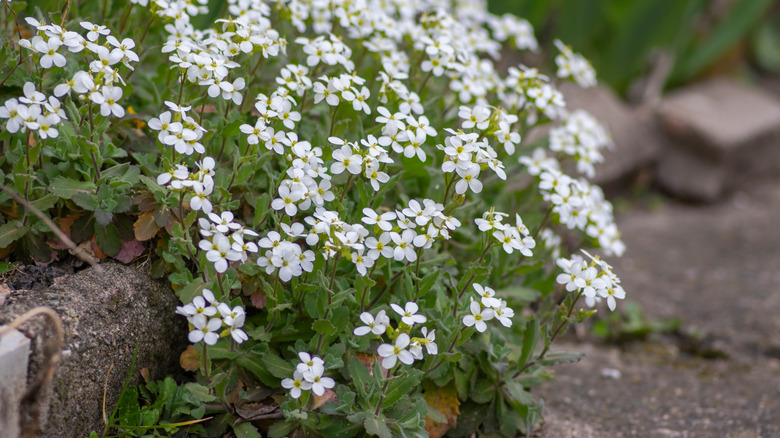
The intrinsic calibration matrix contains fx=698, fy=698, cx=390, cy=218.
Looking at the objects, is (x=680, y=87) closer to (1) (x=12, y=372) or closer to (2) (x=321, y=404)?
(2) (x=321, y=404)

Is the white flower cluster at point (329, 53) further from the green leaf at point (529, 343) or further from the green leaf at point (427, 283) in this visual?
the green leaf at point (529, 343)

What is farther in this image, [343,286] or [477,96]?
[477,96]

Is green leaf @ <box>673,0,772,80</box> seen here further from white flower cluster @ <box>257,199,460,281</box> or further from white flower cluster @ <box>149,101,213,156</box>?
white flower cluster @ <box>149,101,213,156</box>

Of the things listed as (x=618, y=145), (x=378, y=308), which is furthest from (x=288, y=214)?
(x=618, y=145)

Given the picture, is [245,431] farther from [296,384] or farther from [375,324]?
[375,324]

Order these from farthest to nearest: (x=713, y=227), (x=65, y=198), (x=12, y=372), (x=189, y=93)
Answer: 1. (x=713, y=227)
2. (x=189, y=93)
3. (x=65, y=198)
4. (x=12, y=372)

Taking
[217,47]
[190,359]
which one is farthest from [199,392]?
[217,47]
